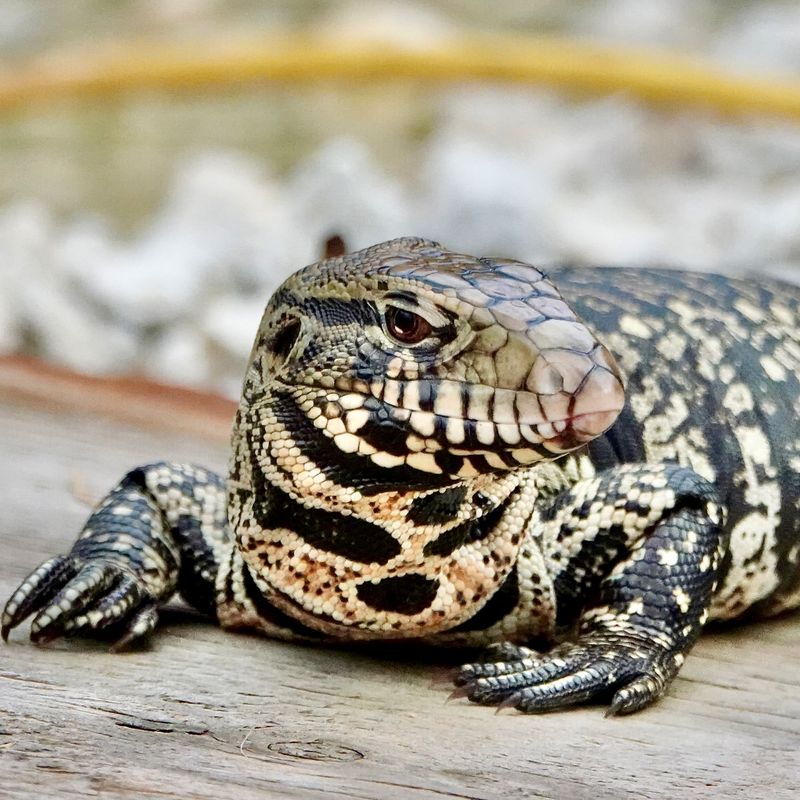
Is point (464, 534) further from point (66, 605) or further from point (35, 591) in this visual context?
point (35, 591)

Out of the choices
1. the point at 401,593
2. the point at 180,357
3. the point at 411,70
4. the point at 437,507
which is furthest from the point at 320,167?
the point at 437,507

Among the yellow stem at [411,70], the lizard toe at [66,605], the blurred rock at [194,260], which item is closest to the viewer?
the lizard toe at [66,605]

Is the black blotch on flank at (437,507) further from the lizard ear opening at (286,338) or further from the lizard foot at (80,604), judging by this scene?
the lizard foot at (80,604)

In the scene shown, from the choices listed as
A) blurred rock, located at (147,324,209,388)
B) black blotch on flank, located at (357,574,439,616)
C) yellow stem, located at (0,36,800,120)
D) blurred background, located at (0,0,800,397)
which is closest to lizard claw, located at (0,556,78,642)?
black blotch on flank, located at (357,574,439,616)

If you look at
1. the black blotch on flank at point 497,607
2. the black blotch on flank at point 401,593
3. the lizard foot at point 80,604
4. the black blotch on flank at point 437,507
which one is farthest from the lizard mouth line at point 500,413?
the lizard foot at point 80,604

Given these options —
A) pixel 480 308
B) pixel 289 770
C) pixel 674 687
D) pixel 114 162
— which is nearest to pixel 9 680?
pixel 289 770

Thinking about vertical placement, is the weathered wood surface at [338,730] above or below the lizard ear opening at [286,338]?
below

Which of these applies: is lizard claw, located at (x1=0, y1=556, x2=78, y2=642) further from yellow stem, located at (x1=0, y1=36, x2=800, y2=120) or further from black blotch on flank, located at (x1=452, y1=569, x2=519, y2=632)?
yellow stem, located at (x1=0, y1=36, x2=800, y2=120)
